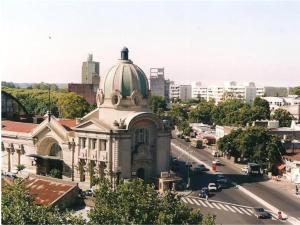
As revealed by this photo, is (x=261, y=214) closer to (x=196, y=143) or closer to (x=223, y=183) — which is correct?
(x=223, y=183)

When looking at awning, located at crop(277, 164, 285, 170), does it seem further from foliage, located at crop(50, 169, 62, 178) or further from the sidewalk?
foliage, located at crop(50, 169, 62, 178)

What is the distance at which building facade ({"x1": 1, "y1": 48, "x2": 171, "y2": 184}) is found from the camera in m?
69.6

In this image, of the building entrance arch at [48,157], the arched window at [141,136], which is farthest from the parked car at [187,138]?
the arched window at [141,136]

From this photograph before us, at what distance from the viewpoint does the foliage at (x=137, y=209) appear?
37812 mm

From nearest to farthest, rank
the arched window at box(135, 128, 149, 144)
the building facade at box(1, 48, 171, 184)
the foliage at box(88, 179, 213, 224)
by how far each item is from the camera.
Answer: the foliage at box(88, 179, 213, 224), the building facade at box(1, 48, 171, 184), the arched window at box(135, 128, 149, 144)

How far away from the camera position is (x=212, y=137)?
412ft

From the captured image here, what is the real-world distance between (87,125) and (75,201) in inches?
517

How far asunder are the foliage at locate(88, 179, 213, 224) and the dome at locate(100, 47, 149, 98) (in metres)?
31.7

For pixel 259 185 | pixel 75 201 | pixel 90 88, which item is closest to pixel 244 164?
pixel 259 185

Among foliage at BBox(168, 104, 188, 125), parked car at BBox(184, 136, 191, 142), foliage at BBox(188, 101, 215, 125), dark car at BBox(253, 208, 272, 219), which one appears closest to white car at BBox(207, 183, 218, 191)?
dark car at BBox(253, 208, 272, 219)

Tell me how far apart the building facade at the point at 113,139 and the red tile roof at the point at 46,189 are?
8.05m

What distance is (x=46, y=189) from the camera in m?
60.5

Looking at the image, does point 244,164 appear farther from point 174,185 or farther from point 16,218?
point 16,218

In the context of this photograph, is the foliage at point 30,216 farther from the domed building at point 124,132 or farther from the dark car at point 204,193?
the dark car at point 204,193
